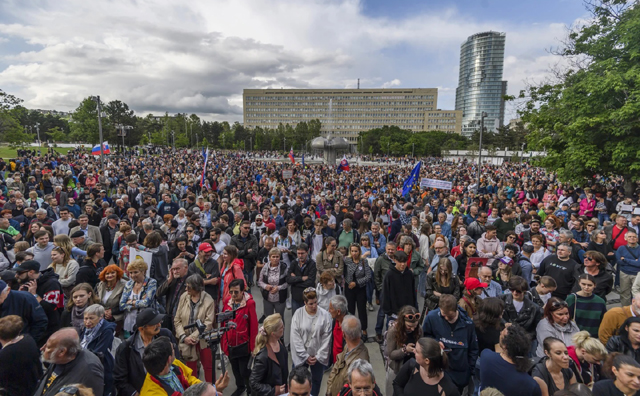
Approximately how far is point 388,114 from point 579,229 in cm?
13816

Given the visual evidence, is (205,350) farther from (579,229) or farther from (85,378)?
(579,229)

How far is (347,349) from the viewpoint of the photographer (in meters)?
3.28

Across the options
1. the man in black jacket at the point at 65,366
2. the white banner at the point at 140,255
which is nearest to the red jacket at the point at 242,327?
the man in black jacket at the point at 65,366

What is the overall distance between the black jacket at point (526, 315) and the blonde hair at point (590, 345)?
682mm

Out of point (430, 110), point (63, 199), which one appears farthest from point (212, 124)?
point (63, 199)

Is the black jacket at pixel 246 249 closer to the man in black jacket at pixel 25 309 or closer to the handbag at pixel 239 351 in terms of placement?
the handbag at pixel 239 351

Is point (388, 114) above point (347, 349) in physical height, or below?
above

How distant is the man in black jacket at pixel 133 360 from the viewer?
2.98 metres

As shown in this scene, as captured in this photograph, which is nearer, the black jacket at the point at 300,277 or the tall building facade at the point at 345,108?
the black jacket at the point at 300,277

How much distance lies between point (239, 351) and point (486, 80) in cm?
18972

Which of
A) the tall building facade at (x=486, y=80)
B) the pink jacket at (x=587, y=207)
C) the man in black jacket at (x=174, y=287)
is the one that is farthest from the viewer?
the tall building facade at (x=486, y=80)

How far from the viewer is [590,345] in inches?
117

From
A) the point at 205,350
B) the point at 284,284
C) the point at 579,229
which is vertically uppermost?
the point at 579,229

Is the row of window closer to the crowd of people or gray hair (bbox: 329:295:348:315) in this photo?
the crowd of people
